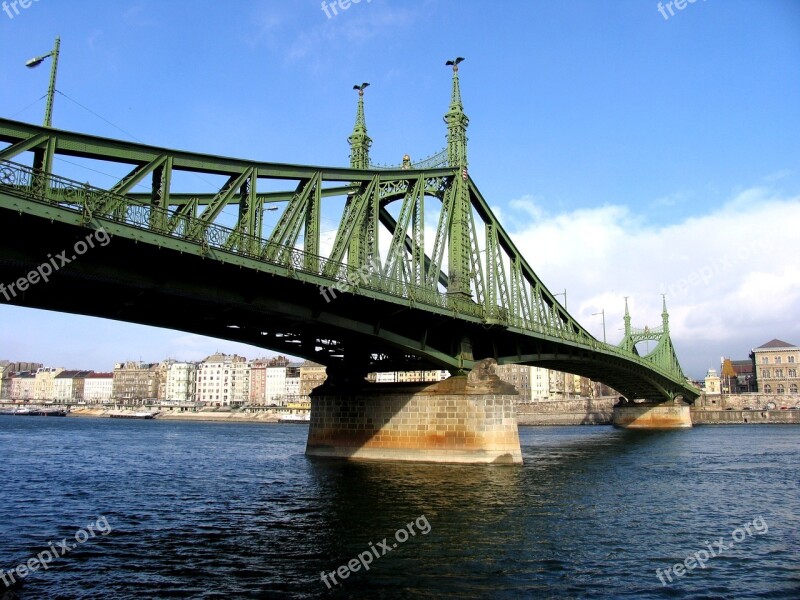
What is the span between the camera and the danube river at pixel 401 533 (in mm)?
16328

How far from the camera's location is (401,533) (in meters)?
22.0

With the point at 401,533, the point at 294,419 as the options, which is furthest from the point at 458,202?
the point at 294,419

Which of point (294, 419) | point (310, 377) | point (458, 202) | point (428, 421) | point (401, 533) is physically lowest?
point (401, 533)

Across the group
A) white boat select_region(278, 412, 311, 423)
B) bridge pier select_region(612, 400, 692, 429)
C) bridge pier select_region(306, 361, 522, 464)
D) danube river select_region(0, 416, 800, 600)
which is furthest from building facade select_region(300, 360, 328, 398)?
danube river select_region(0, 416, 800, 600)

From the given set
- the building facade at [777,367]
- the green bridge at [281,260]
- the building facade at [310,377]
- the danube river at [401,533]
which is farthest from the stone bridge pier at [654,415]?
the building facade at [310,377]

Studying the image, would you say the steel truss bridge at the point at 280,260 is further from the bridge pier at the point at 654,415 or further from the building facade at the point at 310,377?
the building facade at the point at 310,377

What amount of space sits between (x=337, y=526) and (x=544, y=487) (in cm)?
1432

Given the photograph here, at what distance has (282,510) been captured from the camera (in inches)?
1035

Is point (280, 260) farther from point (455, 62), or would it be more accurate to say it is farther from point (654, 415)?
point (654, 415)

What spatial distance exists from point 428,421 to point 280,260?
18171 millimetres

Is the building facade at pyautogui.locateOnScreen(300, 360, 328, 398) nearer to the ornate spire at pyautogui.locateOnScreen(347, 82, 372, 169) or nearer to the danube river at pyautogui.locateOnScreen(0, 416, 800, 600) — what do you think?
the ornate spire at pyautogui.locateOnScreen(347, 82, 372, 169)

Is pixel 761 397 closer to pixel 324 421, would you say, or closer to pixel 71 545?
pixel 324 421

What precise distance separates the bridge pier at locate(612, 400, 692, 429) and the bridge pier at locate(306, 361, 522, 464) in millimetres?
82536

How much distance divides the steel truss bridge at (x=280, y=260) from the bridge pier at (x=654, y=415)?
6337cm
